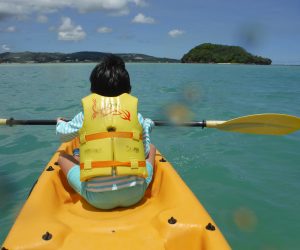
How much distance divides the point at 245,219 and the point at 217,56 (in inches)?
3657

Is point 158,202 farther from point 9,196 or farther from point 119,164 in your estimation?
point 9,196

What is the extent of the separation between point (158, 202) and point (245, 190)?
98.0 inches

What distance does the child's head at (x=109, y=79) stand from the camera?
2.63 meters

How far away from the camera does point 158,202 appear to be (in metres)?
2.96

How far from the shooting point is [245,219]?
4.36m

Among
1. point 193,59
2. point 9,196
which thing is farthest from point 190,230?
point 193,59

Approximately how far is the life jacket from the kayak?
36 centimetres

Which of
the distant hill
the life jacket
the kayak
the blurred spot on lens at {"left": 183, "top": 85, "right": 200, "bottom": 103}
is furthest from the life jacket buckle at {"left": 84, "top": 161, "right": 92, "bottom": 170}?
the distant hill

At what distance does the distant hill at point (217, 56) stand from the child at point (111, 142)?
7368 cm

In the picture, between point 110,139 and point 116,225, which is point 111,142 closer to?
point 110,139

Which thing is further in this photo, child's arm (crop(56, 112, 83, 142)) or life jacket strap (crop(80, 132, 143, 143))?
child's arm (crop(56, 112, 83, 142))

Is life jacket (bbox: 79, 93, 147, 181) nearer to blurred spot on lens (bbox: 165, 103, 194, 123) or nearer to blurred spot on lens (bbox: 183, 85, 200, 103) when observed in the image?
blurred spot on lens (bbox: 165, 103, 194, 123)

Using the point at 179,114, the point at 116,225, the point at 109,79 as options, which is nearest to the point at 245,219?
the point at 116,225

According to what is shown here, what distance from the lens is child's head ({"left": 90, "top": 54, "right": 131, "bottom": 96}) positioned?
8.63 ft
